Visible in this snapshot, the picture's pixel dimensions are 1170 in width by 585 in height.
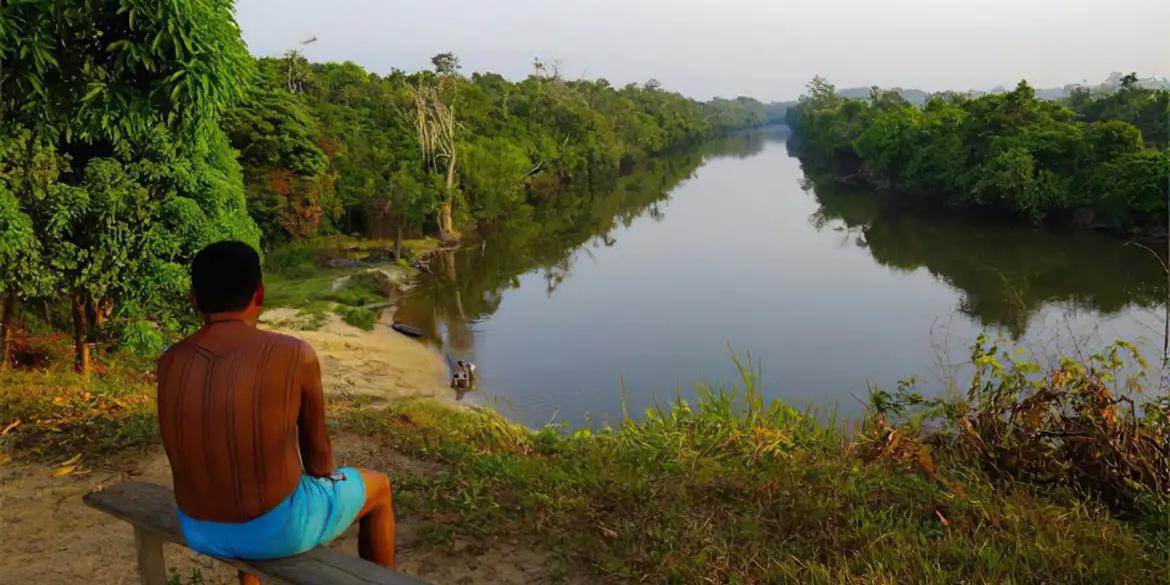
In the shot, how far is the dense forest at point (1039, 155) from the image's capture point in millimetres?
23641

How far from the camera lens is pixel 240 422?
2064mm

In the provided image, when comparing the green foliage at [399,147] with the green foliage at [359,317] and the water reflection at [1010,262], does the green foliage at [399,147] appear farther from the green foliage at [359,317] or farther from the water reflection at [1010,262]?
the water reflection at [1010,262]

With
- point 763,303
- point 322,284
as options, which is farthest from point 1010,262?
point 322,284

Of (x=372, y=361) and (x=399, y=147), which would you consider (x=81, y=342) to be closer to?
(x=372, y=361)

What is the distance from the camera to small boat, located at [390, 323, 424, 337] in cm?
1633

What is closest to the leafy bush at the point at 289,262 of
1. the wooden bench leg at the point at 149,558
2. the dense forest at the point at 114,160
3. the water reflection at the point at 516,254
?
the water reflection at the point at 516,254

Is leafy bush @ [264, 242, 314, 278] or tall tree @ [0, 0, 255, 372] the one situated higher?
tall tree @ [0, 0, 255, 372]

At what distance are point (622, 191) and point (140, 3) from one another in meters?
42.6

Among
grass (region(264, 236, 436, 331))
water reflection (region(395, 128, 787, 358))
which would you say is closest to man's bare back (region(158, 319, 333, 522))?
water reflection (region(395, 128, 787, 358))

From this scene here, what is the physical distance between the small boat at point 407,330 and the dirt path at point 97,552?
11.9m

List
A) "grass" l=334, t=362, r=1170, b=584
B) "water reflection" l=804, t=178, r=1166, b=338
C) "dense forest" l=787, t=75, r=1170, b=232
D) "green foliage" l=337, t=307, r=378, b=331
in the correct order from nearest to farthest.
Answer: "grass" l=334, t=362, r=1170, b=584
"green foliage" l=337, t=307, r=378, b=331
"water reflection" l=804, t=178, r=1166, b=338
"dense forest" l=787, t=75, r=1170, b=232

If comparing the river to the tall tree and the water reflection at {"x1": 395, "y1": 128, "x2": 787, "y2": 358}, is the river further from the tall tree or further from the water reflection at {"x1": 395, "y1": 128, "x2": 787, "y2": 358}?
the tall tree

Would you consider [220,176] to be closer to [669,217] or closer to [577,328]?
[577,328]

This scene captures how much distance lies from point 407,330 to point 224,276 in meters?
14.7
